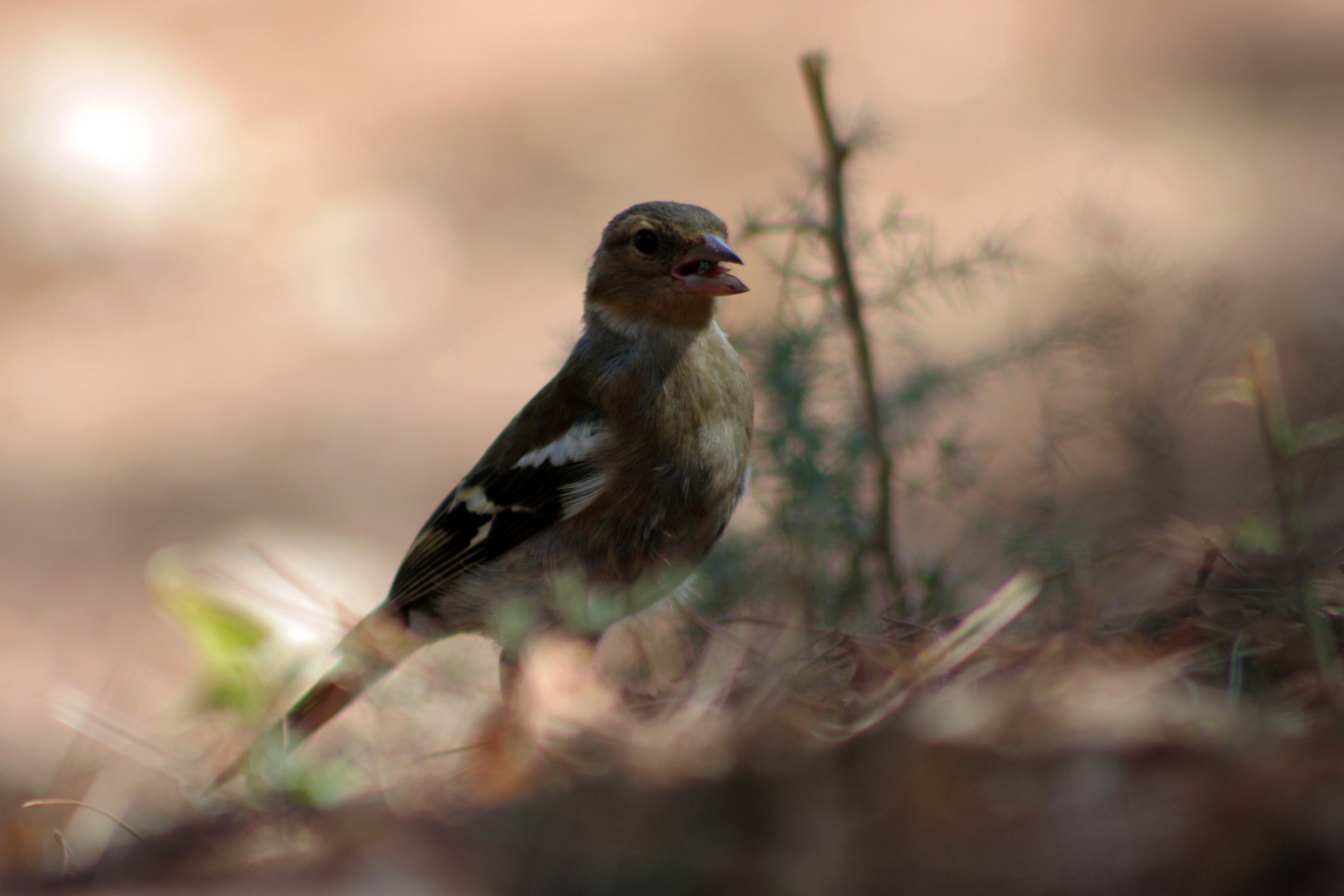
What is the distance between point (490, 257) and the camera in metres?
7.78

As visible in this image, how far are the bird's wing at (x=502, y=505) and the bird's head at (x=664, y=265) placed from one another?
0.37 metres

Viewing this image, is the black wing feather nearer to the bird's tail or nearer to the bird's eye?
the bird's tail

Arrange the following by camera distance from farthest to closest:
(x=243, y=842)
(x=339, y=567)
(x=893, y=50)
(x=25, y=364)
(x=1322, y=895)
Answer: (x=893, y=50) → (x=25, y=364) → (x=339, y=567) → (x=243, y=842) → (x=1322, y=895)

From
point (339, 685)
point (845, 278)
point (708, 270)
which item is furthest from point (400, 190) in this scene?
point (845, 278)

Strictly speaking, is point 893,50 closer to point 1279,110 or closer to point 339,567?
point 1279,110

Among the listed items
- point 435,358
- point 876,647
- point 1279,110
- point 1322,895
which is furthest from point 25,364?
point 1279,110

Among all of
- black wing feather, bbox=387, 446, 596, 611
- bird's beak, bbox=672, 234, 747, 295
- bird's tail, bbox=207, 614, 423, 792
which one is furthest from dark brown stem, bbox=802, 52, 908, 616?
bird's tail, bbox=207, 614, 423, 792

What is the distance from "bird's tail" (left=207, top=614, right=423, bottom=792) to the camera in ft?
5.37

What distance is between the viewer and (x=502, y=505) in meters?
3.16

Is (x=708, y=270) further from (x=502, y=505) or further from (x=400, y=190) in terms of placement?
(x=400, y=190)

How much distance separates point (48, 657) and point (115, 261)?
3.43 m

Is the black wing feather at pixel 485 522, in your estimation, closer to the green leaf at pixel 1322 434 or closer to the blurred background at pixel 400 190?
the green leaf at pixel 1322 434

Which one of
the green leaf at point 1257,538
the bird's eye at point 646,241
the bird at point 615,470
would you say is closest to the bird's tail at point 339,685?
the bird at point 615,470

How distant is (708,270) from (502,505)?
0.88 m
